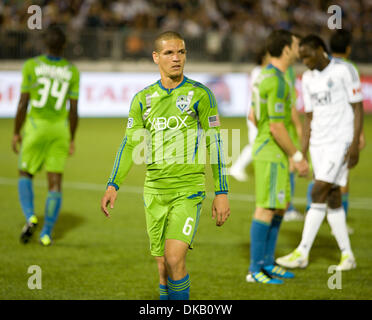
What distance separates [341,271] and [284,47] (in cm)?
222

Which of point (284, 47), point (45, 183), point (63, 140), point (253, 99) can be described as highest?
point (284, 47)

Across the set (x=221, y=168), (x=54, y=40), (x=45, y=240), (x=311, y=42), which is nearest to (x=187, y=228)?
(x=221, y=168)

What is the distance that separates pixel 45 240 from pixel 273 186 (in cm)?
279

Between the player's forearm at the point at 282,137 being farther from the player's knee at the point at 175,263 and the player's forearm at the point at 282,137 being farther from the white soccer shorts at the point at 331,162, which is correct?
the player's knee at the point at 175,263

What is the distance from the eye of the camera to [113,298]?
5.51 m

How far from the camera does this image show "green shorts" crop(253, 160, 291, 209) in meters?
5.99

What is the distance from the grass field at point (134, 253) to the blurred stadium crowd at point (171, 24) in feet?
41.6

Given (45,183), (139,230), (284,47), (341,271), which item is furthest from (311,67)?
(45,183)

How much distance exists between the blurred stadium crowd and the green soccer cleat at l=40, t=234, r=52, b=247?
1633 cm

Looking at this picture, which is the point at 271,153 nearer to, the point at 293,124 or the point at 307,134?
the point at 307,134

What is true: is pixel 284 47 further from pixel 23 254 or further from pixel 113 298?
pixel 23 254

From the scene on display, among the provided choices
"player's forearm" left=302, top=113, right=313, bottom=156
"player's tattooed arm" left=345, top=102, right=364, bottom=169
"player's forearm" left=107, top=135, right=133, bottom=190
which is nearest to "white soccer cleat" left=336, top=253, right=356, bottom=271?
"player's tattooed arm" left=345, top=102, right=364, bottom=169

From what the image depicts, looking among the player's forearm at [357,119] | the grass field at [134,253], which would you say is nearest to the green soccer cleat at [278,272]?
the grass field at [134,253]

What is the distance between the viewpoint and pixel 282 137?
5.89m
